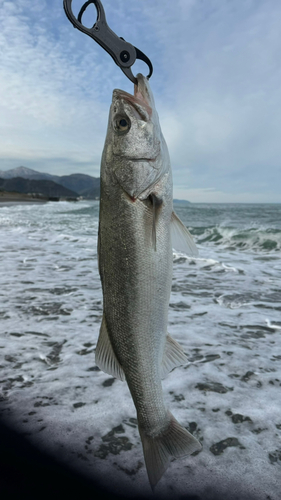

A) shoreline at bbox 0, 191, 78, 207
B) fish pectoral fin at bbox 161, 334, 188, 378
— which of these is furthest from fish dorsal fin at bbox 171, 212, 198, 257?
shoreline at bbox 0, 191, 78, 207

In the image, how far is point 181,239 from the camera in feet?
7.07

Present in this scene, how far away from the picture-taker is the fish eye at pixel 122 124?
2010 mm

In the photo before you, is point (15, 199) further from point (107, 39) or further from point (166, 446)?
point (166, 446)

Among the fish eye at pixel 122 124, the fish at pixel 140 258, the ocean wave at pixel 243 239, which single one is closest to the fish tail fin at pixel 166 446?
the fish at pixel 140 258

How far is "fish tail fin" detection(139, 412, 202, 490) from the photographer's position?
2008 mm

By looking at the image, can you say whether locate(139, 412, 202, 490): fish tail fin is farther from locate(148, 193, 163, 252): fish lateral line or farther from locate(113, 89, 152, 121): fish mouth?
locate(113, 89, 152, 121): fish mouth

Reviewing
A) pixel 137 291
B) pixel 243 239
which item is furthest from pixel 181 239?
pixel 243 239

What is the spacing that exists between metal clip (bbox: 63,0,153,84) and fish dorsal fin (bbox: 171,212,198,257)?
0.85 meters

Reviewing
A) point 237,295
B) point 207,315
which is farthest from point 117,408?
point 237,295

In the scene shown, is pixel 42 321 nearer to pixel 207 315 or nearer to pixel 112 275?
pixel 207 315

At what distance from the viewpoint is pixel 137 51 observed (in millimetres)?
1851

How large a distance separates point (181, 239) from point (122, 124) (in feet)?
2.44

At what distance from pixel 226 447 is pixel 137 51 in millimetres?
2938

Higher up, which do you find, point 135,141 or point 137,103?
point 137,103
